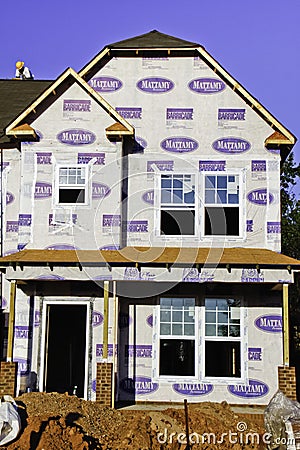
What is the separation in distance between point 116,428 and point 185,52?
398 inches

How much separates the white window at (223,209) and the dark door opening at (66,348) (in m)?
4.57

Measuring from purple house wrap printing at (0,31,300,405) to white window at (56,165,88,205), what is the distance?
0.12 feet

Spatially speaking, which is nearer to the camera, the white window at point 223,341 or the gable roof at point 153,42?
the white window at point 223,341

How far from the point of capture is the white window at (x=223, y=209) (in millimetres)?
16188

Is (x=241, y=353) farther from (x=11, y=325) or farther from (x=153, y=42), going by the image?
(x=153, y=42)

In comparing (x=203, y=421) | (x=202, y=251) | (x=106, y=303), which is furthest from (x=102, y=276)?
(x=203, y=421)

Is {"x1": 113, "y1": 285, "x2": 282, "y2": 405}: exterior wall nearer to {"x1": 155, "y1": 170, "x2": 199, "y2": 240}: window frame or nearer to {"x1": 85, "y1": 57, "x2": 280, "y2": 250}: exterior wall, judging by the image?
{"x1": 155, "y1": 170, "x2": 199, "y2": 240}: window frame

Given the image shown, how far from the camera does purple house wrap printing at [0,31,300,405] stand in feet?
49.6

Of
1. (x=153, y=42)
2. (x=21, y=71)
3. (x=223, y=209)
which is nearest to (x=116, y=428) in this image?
(x=223, y=209)

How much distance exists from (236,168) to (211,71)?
2827 mm

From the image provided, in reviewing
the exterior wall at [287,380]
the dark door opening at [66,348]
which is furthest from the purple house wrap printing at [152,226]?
the dark door opening at [66,348]

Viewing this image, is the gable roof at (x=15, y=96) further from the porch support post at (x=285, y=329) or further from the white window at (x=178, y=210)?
the porch support post at (x=285, y=329)

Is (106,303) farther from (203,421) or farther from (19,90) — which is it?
(19,90)

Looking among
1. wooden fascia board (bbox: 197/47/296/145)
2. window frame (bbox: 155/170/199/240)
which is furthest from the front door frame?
wooden fascia board (bbox: 197/47/296/145)
